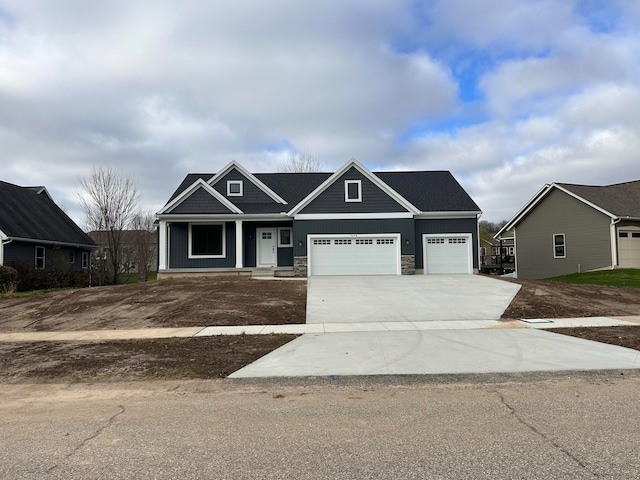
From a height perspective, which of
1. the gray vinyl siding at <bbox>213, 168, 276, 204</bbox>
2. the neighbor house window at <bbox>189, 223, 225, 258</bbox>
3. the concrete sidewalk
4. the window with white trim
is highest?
the gray vinyl siding at <bbox>213, 168, 276, 204</bbox>

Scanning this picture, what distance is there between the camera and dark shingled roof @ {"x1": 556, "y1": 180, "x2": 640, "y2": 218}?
2542cm

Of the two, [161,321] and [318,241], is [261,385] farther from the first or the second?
[318,241]

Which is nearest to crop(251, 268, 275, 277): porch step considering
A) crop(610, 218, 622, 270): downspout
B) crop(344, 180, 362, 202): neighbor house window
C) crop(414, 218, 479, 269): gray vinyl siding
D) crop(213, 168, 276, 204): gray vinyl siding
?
crop(213, 168, 276, 204): gray vinyl siding

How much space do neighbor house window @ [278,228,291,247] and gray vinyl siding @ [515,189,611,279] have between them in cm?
1733

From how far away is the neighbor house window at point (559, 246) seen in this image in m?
28.2

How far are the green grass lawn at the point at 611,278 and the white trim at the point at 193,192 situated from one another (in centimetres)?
1789

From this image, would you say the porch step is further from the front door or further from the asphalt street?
the asphalt street

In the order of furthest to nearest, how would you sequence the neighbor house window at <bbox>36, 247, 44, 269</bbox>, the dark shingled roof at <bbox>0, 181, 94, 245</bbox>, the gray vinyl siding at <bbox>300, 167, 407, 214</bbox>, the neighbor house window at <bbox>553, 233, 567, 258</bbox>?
the neighbor house window at <bbox>553, 233, 567, 258</bbox>, the neighbor house window at <bbox>36, 247, 44, 269</bbox>, the dark shingled roof at <bbox>0, 181, 94, 245</bbox>, the gray vinyl siding at <bbox>300, 167, 407, 214</bbox>

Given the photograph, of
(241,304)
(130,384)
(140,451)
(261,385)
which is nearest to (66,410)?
(130,384)

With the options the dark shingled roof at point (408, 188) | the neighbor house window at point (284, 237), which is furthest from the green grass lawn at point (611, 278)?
the neighbor house window at point (284, 237)

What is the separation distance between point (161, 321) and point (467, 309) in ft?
29.2

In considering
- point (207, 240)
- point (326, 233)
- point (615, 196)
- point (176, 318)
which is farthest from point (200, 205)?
point (615, 196)

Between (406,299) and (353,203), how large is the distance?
30.1 ft

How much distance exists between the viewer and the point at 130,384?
670 centimetres
